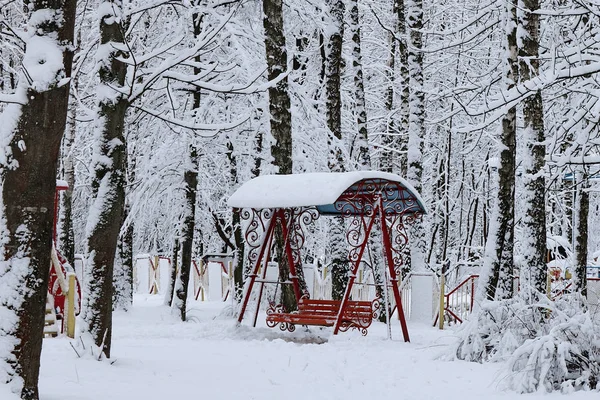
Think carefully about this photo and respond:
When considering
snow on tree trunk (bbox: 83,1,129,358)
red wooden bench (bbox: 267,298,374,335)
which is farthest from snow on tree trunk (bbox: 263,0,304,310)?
snow on tree trunk (bbox: 83,1,129,358)

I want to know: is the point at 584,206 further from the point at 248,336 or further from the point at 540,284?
the point at 248,336

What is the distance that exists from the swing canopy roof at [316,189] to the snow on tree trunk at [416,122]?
170 inches

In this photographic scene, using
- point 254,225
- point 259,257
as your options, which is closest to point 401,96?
point 254,225

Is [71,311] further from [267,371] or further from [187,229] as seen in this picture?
[187,229]

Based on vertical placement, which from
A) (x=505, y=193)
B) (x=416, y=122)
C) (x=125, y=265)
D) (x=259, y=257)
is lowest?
(x=125, y=265)

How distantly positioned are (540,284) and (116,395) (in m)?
7.35

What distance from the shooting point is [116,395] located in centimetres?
616

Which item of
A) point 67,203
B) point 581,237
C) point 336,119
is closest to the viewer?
point 336,119

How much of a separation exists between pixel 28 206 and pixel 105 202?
2337 millimetres

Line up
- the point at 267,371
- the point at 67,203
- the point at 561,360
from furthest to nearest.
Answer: the point at 67,203 < the point at 267,371 < the point at 561,360

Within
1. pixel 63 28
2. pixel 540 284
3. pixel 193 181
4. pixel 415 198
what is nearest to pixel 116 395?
pixel 63 28

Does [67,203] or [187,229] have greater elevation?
[67,203]

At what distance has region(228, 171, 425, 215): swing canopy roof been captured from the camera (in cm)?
1198

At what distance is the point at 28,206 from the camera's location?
534 centimetres
